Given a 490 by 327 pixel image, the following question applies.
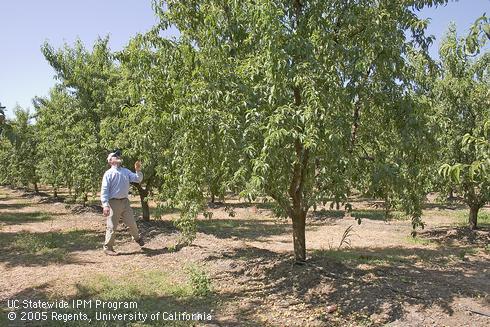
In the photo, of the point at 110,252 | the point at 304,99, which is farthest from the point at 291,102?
the point at 110,252

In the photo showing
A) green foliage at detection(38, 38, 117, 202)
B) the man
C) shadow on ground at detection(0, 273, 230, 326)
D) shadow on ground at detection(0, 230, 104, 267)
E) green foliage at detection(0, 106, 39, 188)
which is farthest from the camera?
green foliage at detection(0, 106, 39, 188)

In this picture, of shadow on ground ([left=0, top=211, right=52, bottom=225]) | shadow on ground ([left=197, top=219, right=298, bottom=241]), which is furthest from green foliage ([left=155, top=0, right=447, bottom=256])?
shadow on ground ([left=0, top=211, right=52, bottom=225])

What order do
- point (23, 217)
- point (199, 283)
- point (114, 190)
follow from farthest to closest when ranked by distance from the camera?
1. point (23, 217)
2. point (114, 190)
3. point (199, 283)

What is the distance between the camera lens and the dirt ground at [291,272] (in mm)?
6012

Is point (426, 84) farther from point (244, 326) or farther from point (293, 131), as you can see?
point (244, 326)

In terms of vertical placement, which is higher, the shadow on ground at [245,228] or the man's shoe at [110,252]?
the man's shoe at [110,252]

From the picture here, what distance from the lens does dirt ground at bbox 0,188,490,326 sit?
6.01m

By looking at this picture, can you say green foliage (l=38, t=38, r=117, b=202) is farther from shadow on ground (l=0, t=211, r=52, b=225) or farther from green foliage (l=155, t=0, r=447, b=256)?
green foliage (l=155, t=0, r=447, b=256)

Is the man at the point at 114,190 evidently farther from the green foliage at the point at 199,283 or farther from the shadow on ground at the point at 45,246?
the green foliage at the point at 199,283

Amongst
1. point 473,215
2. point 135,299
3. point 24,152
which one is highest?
point 24,152

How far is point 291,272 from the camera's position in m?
7.58

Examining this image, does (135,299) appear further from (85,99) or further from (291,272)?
(85,99)

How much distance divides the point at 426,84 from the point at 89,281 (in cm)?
736

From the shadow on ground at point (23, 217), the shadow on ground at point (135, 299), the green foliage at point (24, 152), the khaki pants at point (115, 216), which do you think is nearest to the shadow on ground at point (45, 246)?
the khaki pants at point (115, 216)
